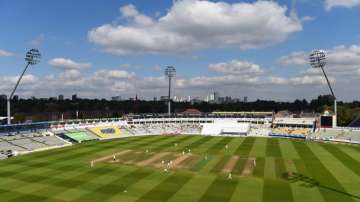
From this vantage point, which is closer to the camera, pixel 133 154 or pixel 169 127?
pixel 133 154

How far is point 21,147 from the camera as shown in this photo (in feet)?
201

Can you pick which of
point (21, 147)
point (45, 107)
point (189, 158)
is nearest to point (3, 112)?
point (45, 107)

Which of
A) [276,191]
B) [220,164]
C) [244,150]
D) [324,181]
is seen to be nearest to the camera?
[276,191]

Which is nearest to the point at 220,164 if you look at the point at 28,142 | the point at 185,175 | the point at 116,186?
the point at 185,175

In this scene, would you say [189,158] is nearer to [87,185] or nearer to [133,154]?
[133,154]

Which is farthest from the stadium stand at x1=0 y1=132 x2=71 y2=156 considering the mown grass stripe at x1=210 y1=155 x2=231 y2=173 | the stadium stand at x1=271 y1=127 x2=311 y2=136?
the stadium stand at x1=271 y1=127 x2=311 y2=136

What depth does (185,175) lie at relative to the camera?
39500 millimetres

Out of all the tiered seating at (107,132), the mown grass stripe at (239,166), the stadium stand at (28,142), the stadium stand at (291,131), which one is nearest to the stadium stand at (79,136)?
the stadium stand at (28,142)

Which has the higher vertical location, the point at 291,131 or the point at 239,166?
the point at 291,131

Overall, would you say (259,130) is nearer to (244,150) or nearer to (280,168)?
(244,150)

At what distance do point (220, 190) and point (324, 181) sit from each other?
39.5 feet

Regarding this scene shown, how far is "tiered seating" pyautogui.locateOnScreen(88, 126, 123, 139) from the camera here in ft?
279

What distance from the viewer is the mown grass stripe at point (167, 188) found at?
30.8 m

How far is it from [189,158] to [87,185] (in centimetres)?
1997
